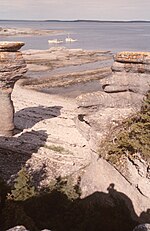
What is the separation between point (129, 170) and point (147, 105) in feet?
7.88

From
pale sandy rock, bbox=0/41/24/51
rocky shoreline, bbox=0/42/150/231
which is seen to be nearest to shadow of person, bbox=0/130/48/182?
rocky shoreline, bbox=0/42/150/231

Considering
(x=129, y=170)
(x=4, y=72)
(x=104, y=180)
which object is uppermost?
(x=4, y=72)

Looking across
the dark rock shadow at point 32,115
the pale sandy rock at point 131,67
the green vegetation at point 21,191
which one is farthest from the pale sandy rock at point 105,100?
the dark rock shadow at point 32,115

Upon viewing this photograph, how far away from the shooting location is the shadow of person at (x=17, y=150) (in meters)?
17.2

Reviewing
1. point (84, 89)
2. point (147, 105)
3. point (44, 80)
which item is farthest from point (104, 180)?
point (44, 80)

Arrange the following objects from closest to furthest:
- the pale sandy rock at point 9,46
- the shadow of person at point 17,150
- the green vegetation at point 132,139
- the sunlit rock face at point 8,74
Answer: the green vegetation at point 132,139
the shadow of person at point 17,150
the pale sandy rock at point 9,46
the sunlit rock face at point 8,74

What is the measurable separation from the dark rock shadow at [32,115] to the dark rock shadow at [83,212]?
31.9 feet

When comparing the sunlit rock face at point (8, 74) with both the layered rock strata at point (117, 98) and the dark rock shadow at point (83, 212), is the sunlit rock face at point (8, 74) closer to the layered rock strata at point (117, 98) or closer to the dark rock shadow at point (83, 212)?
the layered rock strata at point (117, 98)

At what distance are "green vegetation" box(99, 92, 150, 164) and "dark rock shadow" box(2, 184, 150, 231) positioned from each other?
144cm

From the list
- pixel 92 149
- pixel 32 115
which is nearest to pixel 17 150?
pixel 92 149

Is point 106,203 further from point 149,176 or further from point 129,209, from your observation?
point 149,176

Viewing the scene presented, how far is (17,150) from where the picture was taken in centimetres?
1927

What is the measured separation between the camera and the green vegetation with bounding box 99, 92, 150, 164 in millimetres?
12617

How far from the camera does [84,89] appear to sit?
3625 centimetres
